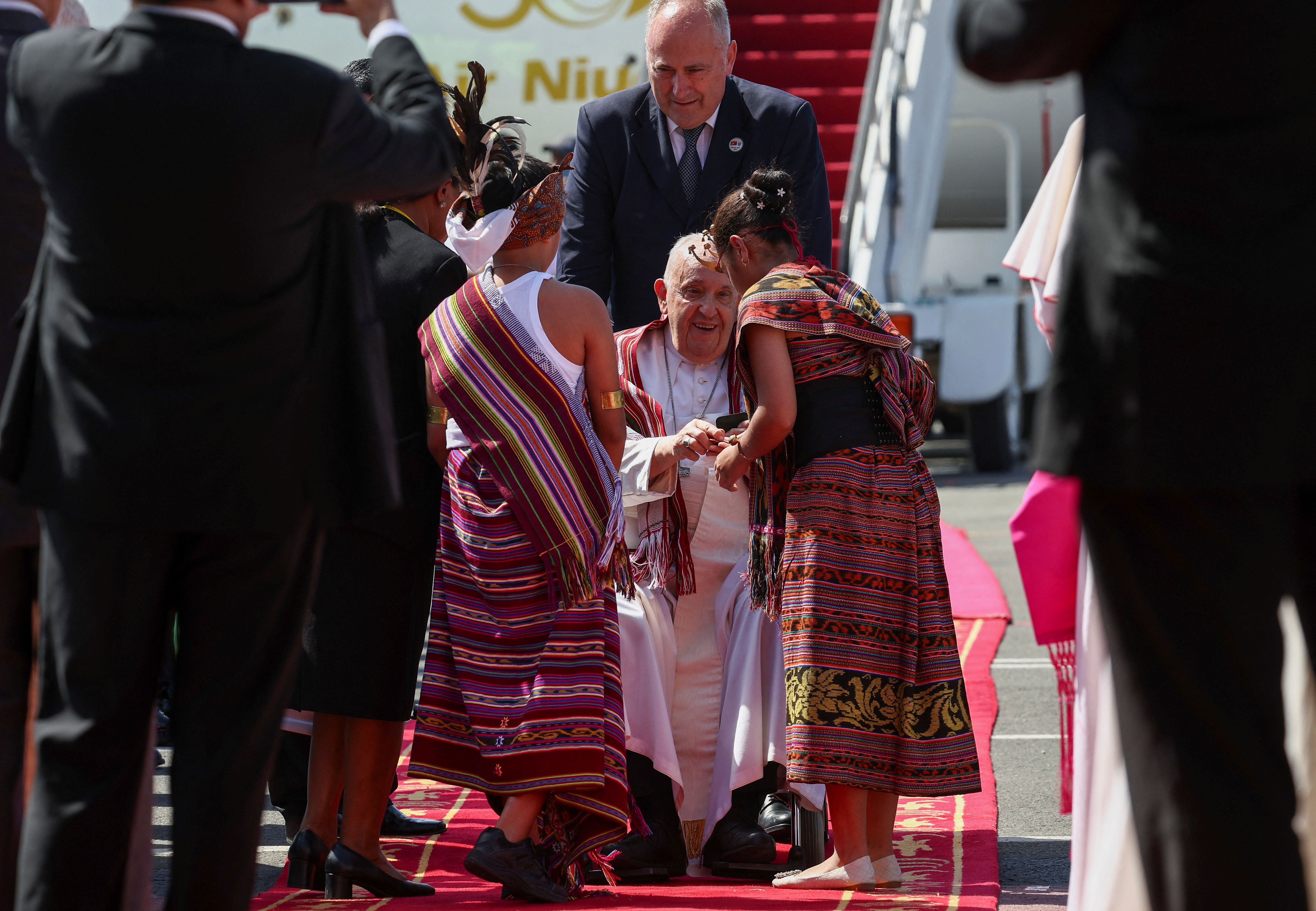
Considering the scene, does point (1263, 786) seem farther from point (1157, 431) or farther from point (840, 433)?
point (840, 433)

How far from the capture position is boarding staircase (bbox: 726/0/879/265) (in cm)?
1227

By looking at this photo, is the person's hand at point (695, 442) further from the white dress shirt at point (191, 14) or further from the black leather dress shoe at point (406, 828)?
the white dress shirt at point (191, 14)

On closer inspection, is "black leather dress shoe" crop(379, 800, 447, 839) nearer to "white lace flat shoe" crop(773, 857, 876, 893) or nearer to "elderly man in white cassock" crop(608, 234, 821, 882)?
"elderly man in white cassock" crop(608, 234, 821, 882)

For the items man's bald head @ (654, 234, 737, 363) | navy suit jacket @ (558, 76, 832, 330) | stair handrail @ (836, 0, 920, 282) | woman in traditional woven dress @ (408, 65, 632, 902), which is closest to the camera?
woman in traditional woven dress @ (408, 65, 632, 902)

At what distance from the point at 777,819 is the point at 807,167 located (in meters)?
1.78

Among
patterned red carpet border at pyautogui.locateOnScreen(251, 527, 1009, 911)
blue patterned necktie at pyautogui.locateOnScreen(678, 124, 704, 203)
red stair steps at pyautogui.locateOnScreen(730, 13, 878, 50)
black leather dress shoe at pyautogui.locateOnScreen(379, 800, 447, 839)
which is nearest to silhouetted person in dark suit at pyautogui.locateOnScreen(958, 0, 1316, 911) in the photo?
patterned red carpet border at pyautogui.locateOnScreen(251, 527, 1009, 911)

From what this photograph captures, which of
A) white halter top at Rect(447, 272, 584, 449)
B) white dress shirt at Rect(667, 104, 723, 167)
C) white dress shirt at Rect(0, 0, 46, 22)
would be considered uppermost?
white dress shirt at Rect(667, 104, 723, 167)

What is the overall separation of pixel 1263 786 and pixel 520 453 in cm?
197

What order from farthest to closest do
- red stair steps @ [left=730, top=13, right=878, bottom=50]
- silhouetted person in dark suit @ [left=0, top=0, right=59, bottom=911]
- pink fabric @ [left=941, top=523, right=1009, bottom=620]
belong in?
red stair steps @ [left=730, top=13, right=878, bottom=50], pink fabric @ [left=941, top=523, right=1009, bottom=620], silhouetted person in dark suit @ [left=0, top=0, right=59, bottom=911]

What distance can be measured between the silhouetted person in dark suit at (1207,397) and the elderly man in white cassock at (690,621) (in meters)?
1.97

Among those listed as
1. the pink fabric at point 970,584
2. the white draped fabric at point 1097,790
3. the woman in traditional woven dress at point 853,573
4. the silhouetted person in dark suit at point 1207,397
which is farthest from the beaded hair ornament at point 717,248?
the pink fabric at point 970,584

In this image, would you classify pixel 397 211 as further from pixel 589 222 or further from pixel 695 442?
pixel 589 222

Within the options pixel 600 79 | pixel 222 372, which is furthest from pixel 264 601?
pixel 600 79

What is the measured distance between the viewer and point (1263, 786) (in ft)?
5.65
